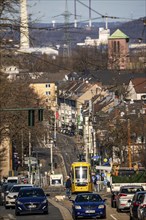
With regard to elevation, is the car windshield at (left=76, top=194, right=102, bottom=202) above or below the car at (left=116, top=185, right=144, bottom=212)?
above

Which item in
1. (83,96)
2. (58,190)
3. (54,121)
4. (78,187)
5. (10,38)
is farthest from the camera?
(83,96)

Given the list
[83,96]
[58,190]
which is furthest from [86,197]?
[83,96]

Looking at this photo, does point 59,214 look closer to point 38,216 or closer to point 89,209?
point 38,216

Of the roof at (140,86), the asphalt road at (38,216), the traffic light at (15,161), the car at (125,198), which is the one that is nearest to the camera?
the asphalt road at (38,216)

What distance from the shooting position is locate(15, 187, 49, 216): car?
50.4 meters

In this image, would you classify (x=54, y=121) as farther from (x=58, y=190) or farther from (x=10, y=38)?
(x=10, y=38)

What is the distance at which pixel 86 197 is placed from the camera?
157 ft

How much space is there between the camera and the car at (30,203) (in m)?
50.4

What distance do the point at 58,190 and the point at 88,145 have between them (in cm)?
2439

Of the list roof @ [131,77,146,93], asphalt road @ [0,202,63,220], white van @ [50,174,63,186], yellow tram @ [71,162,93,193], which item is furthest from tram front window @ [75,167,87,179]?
roof @ [131,77,146,93]

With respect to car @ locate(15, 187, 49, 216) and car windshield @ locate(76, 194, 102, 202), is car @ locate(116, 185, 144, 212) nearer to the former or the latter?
car windshield @ locate(76, 194, 102, 202)

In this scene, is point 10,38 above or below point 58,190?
above

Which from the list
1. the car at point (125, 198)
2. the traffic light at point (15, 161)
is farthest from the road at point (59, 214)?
A: the traffic light at point (15, 161)

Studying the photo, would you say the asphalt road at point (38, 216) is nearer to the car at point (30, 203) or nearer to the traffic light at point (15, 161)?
the car at point (30, 203)
